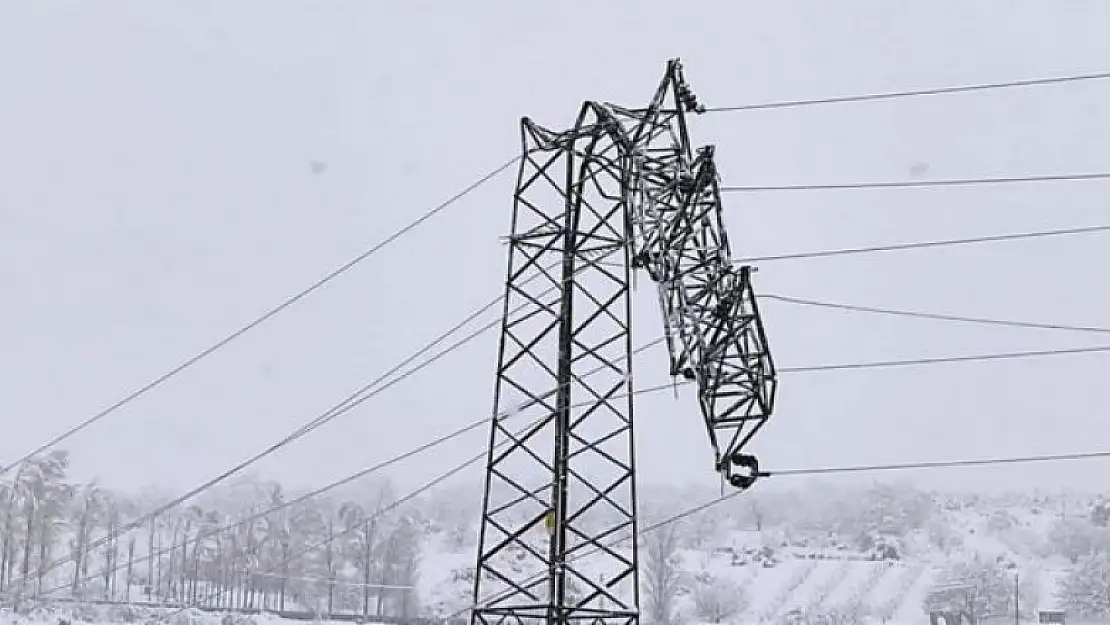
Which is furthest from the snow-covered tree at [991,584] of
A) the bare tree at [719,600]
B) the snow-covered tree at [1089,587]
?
the bare tree at [719,600]

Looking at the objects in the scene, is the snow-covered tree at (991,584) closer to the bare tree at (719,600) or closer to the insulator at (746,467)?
the bare tree at (719,600)

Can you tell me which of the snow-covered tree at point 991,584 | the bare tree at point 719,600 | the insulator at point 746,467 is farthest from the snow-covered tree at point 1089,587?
the insulator at point 746,467

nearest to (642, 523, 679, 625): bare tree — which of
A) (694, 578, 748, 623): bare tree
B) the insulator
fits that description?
(694, 578, 748, 623): bare tree

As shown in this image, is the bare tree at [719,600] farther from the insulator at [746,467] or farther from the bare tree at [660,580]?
the insulator at [746,467]

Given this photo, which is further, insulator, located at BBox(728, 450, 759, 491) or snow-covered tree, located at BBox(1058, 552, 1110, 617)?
snow-covered tree, located at BBox(1058, 552, 1110, 617)

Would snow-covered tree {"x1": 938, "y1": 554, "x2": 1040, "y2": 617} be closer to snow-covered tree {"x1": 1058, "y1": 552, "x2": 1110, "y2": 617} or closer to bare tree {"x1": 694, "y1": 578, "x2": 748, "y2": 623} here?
snow-covered tree {"x1": 1058, "y1": 552, "x2": 1110, "y2": 617}

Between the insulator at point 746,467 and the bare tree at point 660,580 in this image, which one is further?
the bare tree at point 660,580

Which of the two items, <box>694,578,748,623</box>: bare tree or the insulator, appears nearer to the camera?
the insulator

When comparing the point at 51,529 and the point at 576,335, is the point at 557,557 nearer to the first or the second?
the point at 576,335

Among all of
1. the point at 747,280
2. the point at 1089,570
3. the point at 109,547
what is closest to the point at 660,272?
the point at 747,280

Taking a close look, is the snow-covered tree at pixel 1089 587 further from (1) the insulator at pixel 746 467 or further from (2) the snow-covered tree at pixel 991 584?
(1) the insulator at pixel 746 467

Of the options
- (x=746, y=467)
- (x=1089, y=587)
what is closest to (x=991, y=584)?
(x=1089, y=587)

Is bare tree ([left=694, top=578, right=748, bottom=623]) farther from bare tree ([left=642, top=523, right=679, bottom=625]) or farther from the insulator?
the insulator

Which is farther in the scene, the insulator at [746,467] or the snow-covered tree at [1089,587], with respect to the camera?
the snow-covered tree at [1089,587]
